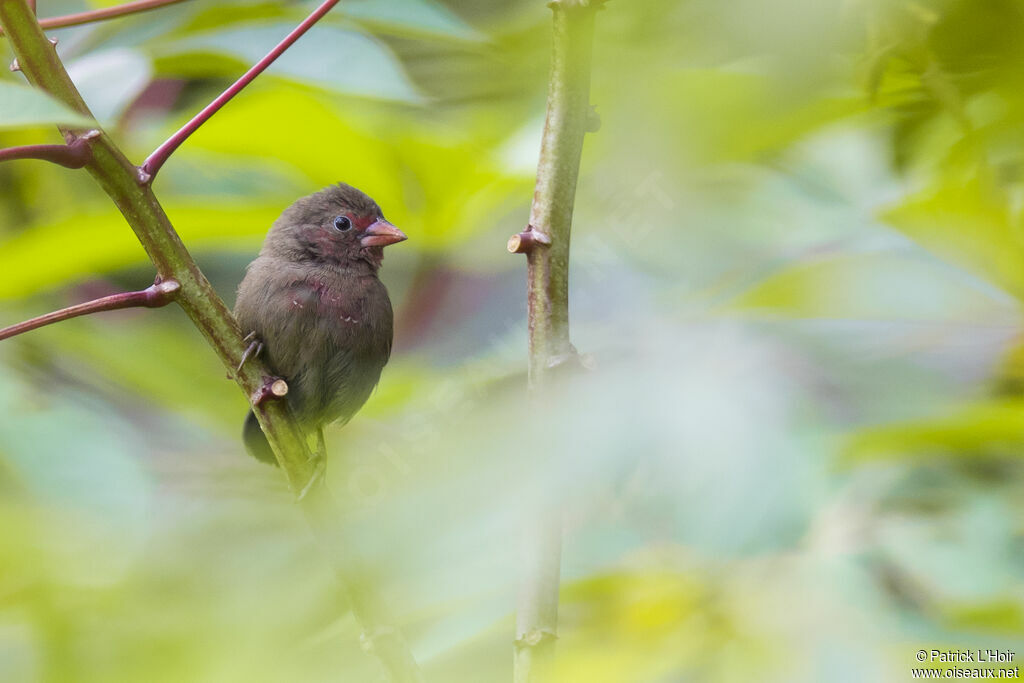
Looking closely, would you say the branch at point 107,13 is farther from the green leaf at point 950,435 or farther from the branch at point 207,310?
the green leaf at point 950,435

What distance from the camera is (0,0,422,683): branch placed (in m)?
1.35

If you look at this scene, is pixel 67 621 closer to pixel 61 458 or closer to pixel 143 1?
pixel 61 458

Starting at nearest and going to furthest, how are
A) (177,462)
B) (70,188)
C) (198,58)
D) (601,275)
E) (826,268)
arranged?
(826,268) → (601,275) → (198,58) → (177,462) → (70,188)

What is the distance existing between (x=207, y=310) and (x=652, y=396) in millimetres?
833

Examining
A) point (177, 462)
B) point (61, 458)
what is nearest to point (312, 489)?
point (61, 458)

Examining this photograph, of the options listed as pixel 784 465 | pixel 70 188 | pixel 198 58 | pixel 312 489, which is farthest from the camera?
pixel 70 188

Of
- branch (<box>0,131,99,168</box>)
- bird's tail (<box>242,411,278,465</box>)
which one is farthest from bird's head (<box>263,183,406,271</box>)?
branch (<box>0,131,99,168</box>)

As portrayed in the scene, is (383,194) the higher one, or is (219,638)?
(383,194)

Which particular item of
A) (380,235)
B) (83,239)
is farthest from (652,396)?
(380,235)

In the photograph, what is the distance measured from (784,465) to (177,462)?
1941 mm

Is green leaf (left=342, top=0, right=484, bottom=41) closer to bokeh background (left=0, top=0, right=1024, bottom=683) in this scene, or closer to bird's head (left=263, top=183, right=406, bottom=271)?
bokeh background (left=0, top=0, right=1024, bottom=683)

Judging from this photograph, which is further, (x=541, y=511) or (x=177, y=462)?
(x=177, y=462)

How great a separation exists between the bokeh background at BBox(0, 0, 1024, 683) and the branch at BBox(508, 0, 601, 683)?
42 mm

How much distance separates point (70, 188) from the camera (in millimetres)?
3582
